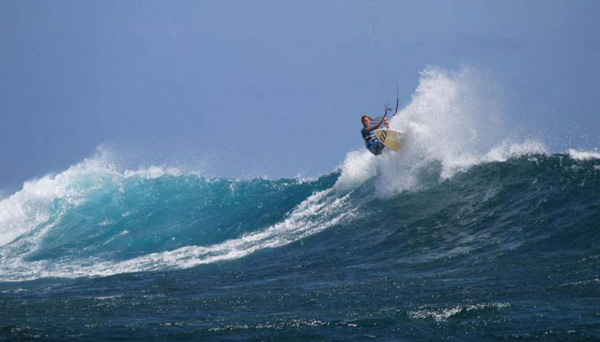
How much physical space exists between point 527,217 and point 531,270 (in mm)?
3331

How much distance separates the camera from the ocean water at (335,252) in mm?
7379

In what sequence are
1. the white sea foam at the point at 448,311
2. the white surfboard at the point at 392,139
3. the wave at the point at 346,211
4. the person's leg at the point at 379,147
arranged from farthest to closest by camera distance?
the white surfboard at the point at 392,139 → the person's leg at the point at 379,147 → the wave at the point at 346,211 → the white sea foam at the point at 448,311

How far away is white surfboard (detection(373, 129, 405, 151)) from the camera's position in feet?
57.8

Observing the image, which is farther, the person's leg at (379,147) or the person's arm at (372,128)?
the person's leg at (379,147)

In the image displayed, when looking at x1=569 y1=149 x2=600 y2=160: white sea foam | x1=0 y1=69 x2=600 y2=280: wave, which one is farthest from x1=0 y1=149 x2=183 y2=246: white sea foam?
x1=569 y1=149 x2=600 y2=160: white sea foam

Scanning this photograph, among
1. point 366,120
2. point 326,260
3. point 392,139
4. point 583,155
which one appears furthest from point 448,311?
point 392,139

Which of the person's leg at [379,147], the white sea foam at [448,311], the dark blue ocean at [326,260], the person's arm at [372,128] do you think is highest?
the person's arm at [372,128]

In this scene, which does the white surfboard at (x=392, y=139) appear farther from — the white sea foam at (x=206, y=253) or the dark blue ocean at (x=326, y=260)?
the white sea foam at (x=206, y=253)

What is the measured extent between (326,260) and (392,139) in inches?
247

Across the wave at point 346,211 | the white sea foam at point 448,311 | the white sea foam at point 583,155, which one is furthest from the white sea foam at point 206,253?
the white sea foam at point 448,311

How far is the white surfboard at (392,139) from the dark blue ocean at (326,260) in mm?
851

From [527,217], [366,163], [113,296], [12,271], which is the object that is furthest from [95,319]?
[366,163]

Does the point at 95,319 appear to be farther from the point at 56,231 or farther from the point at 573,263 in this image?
the point at 56,231

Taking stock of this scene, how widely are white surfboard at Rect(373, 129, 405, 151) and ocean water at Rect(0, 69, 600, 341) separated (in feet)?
0.91
